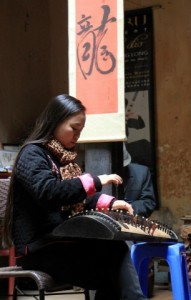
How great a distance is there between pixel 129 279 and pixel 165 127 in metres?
4.59

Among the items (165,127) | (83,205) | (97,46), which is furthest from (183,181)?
(83,205)

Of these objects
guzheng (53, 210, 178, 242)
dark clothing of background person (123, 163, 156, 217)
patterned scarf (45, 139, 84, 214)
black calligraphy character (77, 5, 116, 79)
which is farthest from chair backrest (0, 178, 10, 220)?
dark clothing of background person (123, 163, 156, 217)

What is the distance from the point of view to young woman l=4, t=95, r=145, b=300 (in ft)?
9.11

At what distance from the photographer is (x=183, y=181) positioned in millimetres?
7047

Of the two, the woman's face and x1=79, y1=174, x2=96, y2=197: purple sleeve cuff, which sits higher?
the woman's face

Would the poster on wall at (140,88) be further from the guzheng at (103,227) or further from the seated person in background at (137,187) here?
the guzheng at (103,227)

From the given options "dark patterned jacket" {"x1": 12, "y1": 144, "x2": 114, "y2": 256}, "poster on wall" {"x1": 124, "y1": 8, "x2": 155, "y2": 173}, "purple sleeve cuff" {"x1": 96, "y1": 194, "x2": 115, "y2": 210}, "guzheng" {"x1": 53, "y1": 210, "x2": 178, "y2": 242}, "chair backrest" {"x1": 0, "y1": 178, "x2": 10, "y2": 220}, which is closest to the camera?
"guzheng" {"x1": 53, "y1": 210, "x2": 178, "y2": 242}

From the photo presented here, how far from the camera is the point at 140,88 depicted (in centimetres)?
724

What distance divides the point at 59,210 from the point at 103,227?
1.24 ft

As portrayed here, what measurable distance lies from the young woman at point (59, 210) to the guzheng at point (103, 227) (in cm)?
9

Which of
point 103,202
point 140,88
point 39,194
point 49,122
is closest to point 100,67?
→ point 49,122

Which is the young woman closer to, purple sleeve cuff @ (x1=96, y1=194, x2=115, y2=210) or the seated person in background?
purple sleeve cuff @ (x1=96, y1=194, x2=115, y2=210)

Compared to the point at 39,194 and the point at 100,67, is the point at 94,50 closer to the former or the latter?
the point at 100,67

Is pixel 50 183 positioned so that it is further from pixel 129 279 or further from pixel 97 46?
pixel 97 46
